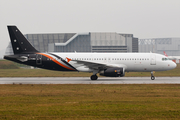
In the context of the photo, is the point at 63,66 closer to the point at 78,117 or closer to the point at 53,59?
the point at 53,59

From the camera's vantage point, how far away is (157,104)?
14.9 m

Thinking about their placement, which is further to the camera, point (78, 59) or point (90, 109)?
point (78, 59)

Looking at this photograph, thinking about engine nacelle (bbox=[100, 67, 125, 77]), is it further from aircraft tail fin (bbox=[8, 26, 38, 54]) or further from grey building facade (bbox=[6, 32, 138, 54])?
grey building facade (bbox=[6, 32, 138, 54])

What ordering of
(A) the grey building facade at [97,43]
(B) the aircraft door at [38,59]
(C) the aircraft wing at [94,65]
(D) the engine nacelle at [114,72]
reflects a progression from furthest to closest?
(A) the grey building facade at [97,43]
(B) the aircraft door at [38,59]
(C) the aircraft wing at [94,65]
(D) the engine nacelle at [114,72]

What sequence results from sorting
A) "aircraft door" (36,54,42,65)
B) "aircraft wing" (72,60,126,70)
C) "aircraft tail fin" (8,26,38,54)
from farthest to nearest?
"aircraft tail fin" (8,26,38,54) < "aircraft door" (36,54,42,65) < "aircraft wing" (72,60,126,70)

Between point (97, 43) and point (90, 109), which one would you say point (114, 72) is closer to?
point (90, 109)

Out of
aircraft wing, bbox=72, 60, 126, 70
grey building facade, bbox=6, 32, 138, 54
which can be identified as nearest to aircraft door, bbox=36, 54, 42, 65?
aircraft wing, bbox=72, 60, 126, 70

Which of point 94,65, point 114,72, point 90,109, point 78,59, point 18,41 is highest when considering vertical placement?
point 18,41

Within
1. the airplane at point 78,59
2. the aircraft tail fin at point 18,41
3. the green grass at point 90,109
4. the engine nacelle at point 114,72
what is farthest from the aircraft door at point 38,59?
the green grass at point 90,109

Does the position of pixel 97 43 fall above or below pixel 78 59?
above

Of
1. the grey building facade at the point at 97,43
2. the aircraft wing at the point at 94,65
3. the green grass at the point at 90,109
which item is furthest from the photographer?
the grey building facade at the point at 97,43

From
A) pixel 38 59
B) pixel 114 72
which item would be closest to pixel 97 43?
pixel 38 59

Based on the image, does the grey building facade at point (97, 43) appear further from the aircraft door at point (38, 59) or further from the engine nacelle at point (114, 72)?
the engine nacelle at point (114, 72)

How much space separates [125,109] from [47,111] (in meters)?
4.10
